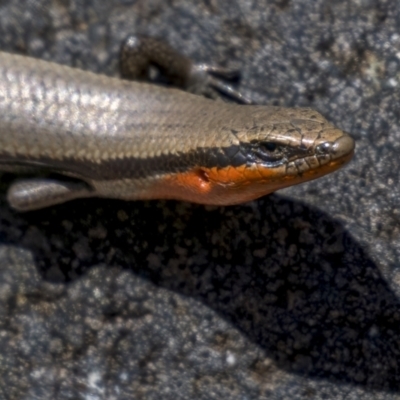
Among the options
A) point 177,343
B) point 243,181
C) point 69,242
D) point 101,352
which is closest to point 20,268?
point 69,242

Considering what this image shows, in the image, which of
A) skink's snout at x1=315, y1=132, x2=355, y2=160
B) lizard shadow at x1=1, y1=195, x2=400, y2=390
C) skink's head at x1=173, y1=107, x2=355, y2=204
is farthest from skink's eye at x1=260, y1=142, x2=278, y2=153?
lizard shadow at x1=1, y1=195, x2=400, y2=390

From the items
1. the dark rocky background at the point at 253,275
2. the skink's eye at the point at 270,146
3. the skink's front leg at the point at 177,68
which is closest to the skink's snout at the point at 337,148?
the skink's eye at the point at 270,146

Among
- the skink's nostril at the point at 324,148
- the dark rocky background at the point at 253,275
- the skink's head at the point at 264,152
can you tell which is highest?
the skink's nostril at the point at 324,148

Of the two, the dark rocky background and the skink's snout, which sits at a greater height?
the skink's snout

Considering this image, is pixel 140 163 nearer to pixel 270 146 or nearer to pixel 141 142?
pixel 141 142

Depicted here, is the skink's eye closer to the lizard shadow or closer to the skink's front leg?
the lizard shadow

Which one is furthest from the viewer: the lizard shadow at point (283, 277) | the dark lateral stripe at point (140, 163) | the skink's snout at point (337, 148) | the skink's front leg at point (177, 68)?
the skink's front leg at point (177, 68)

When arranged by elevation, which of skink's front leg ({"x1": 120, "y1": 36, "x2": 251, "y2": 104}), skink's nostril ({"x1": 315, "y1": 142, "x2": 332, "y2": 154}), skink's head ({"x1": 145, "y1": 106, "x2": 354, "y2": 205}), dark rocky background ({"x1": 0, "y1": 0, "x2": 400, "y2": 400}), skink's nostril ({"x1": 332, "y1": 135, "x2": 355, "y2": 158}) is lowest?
dark rocky background ({"x1": 0, "y1": 0, "x2": 400, "y2": 400})

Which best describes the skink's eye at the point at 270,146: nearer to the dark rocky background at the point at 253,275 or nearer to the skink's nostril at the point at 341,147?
the skink's nostril at the point at 341,147
